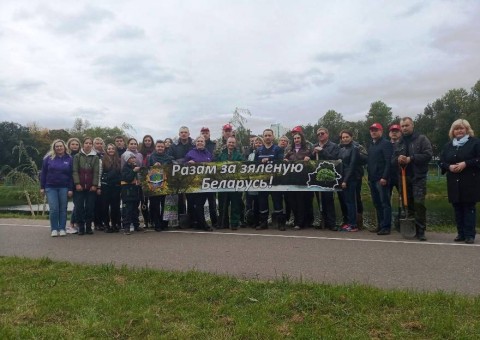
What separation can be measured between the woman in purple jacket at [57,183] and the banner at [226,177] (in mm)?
1559

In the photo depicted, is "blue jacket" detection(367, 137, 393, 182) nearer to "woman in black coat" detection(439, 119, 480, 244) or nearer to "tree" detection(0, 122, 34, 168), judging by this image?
"woman in black coat" detection(439, 119, 480, 244)

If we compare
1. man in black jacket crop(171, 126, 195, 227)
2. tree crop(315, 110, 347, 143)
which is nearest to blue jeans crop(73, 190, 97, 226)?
man in black jacket crop(171, 126, 195, 227)

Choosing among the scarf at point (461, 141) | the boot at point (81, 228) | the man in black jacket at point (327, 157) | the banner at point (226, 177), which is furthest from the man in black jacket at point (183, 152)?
the scarf at point (461, 141)

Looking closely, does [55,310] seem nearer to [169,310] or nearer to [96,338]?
[96,338]

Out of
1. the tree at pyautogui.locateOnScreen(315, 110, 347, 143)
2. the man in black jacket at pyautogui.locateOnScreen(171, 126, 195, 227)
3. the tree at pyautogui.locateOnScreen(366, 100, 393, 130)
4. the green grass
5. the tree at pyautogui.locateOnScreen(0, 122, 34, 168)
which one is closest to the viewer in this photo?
the green grass

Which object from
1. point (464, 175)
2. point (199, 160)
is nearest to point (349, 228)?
point (464, 175)

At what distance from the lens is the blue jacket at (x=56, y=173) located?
880cm

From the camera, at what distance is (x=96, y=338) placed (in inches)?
138

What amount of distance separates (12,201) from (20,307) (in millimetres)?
35142

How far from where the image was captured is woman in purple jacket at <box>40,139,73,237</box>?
8805 millimetres

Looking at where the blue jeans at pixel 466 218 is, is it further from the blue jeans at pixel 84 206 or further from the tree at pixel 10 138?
the tree at pixel 10 138

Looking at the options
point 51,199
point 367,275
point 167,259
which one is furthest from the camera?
point 51,199

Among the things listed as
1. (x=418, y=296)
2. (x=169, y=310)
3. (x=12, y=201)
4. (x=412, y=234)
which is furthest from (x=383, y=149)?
(x=12, y=201)

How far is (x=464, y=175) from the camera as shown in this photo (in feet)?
23.0
